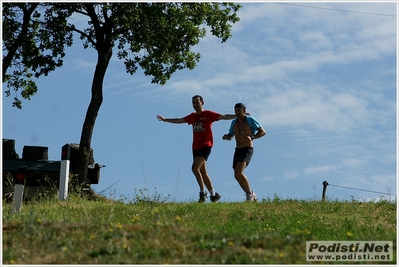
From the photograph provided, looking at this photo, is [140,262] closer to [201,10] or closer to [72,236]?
[72,236]

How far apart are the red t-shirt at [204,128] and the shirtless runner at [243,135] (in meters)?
0.56

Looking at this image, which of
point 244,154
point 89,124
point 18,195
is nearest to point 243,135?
point 244,154

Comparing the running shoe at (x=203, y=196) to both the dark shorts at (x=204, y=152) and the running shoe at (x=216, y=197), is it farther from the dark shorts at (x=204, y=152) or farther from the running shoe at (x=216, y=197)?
the dark shorts at (x=204, y=152)

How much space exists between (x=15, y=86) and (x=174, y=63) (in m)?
5.88

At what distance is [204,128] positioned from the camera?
51.0 feet

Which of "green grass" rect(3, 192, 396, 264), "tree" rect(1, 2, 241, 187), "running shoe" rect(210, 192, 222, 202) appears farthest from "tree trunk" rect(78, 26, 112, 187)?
"green grass" rect(3, 192, 396, 264)

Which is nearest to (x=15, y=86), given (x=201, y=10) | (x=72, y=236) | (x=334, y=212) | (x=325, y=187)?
(x=201, y=10)

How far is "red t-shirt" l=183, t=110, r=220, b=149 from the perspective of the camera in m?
15.5

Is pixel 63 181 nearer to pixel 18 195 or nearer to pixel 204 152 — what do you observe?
pixel 18 195

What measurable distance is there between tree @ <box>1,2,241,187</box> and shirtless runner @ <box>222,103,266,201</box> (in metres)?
6.06

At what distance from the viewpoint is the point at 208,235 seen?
7980 millimetres

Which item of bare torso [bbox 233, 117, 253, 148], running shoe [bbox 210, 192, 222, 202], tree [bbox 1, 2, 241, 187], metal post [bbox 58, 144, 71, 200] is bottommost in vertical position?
running shoe [bbox 210, 192, 222, 202]

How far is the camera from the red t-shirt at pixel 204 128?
1551 cm

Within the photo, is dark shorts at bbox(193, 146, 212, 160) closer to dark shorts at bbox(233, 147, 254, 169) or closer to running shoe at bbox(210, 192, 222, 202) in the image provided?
dark shorts at bbox(233, 147, 254, 169)
